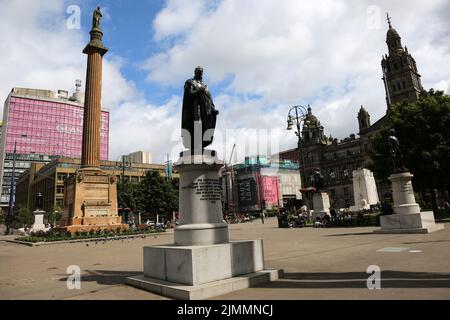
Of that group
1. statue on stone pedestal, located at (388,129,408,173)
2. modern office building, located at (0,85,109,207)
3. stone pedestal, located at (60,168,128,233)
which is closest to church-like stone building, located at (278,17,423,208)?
stone pedestal, located at (60,168,128,233)

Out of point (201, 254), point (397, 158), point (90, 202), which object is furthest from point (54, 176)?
point (201, 254)

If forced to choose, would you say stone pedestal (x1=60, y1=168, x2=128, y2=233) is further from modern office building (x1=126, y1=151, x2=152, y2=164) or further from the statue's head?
modern office building (x1=126, y1=151, x2=152, y2=164)

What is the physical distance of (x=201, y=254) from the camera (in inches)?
229

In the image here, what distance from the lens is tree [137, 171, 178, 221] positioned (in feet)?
185

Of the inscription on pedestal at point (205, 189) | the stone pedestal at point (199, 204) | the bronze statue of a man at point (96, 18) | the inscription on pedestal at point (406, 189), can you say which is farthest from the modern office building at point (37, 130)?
the inscription on pedestal at point (205, 189)

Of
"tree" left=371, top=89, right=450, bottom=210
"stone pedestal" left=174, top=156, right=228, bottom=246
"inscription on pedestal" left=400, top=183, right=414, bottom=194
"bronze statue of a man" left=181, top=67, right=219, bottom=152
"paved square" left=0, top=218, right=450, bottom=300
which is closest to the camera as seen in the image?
"paved square" left=0, top=218, right=450, bottom=300

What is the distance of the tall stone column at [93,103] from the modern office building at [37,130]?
73700 millimetres

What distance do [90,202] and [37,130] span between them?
81413 mm

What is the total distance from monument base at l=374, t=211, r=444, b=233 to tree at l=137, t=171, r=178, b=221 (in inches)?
1757

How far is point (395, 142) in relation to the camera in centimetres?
1772

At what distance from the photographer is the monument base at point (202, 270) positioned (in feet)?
18.5

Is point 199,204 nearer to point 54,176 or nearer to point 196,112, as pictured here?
point 196,112

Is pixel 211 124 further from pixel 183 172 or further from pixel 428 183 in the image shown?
pixel 428 183

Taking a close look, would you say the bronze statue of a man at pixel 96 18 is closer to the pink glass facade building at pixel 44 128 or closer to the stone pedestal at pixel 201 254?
the stone pedestal at pixel 201 254
